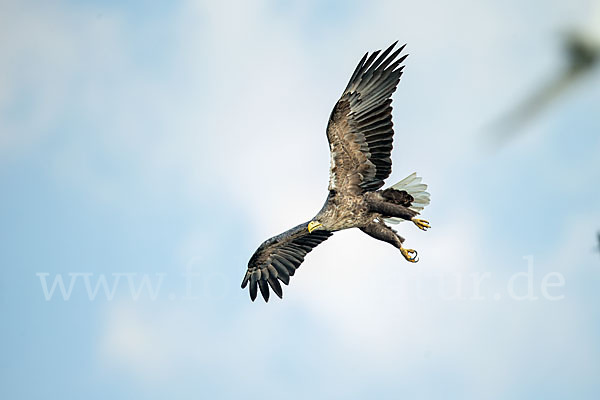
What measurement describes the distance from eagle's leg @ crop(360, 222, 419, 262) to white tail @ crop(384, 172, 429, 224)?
0.50m

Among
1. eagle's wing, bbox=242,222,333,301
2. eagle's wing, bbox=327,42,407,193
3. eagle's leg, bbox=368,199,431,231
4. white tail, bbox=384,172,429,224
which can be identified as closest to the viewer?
eagle's wing, bbox=327,42,407,193

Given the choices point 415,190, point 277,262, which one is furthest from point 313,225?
point 277,262

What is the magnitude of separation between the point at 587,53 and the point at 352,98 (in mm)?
8252

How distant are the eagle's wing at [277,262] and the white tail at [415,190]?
1.80 metres

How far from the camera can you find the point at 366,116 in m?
8.98

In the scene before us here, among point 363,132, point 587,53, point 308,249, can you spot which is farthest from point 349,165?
point 587,53

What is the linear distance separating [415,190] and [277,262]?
115 inches

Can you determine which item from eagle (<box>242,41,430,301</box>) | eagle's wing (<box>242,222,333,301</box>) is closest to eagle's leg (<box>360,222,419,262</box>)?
eagle (<box>242,41,430,301</box>)

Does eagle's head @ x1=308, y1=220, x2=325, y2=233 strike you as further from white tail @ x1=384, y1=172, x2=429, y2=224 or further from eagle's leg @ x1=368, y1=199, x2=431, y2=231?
white tail @ x1=384, y1=172, x2=429, y2=224

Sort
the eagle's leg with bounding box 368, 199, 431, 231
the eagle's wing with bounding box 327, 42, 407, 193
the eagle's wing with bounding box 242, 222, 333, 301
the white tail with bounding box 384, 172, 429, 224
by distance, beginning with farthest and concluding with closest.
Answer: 1. the eagle's wing with bounding box 242, 222, 333, 301
2. the white tail with bounding box 384, 172, 429, 224
3. the eagle's leg with bounding box 368, 199, 431, 231
4. the eagle's wing with bounding box 327, 42, 407, 193

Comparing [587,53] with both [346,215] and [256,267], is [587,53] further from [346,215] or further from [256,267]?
[256,267]

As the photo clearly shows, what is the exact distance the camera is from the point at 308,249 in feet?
37.0

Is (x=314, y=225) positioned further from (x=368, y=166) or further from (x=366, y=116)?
(x=366, y=116)

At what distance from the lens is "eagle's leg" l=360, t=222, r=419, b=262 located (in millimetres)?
9867
